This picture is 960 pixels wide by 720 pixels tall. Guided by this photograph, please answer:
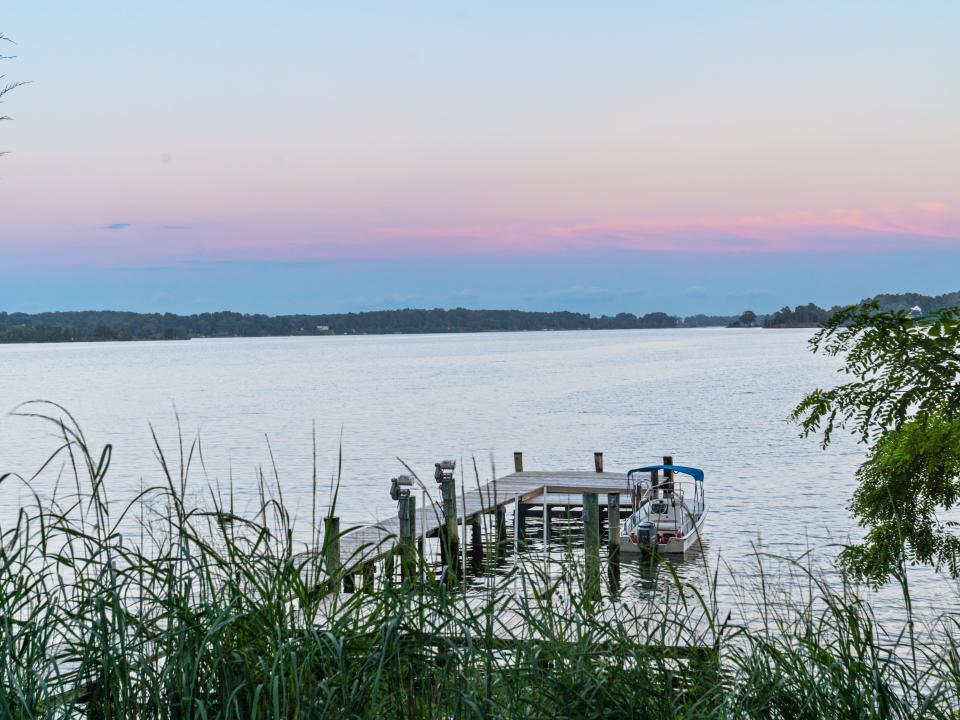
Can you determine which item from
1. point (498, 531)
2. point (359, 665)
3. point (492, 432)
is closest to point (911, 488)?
point (498, 531)

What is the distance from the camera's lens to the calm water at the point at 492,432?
29.8 metres

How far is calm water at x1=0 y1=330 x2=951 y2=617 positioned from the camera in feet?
97.7

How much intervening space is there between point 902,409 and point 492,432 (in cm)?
4307

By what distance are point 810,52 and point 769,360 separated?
399ft

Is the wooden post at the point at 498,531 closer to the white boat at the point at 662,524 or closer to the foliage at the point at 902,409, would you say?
the foliage at the point at 902,409

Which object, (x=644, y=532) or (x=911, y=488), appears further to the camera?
(x=644, y=532)

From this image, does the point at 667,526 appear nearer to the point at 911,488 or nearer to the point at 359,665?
the point at 911,488

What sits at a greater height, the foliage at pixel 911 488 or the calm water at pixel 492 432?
the foliage at pixel 911 488

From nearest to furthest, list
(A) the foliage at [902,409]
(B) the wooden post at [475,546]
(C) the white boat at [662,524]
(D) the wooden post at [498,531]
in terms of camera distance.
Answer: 1. (D) the wooden post at [498,531]
2. (A) the foliage at [902,409]
3. (C) the white boat at [662,524]
4. (B) the wooden post at [475,546]

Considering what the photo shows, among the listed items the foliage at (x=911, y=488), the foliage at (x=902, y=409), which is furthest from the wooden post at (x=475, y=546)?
the foliage at (x=902, y=409)

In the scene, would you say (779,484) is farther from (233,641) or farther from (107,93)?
(233,641)

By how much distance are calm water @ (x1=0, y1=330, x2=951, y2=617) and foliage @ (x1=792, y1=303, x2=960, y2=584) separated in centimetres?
241

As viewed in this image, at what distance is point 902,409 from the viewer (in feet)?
42.6

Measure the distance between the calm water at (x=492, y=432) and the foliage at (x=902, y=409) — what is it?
2.41 meters
